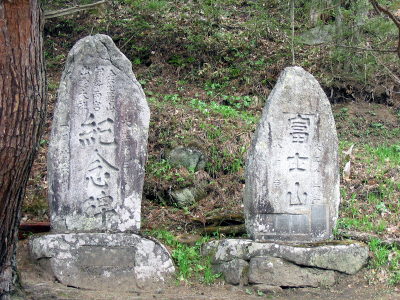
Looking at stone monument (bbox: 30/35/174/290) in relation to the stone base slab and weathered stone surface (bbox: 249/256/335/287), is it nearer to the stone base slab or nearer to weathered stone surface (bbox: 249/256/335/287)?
the stone base slab

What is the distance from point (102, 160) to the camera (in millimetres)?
4738

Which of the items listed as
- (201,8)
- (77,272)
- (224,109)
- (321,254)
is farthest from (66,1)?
(321,254)

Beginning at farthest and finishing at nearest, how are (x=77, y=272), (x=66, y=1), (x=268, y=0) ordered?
(x=268, y=0) → (x=66, y=1) → (x=77, y=272)

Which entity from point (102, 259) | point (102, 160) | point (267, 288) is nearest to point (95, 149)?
point (102, 160)

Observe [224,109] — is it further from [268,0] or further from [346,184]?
[268,0]

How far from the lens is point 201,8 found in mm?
10430

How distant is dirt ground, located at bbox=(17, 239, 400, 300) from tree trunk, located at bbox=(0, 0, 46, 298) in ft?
4.39

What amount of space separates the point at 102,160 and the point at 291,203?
7.02 feet

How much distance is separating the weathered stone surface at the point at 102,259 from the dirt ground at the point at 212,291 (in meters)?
0.10

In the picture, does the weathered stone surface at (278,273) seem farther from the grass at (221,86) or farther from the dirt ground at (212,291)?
the grass at (221,86)

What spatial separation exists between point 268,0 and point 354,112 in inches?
162

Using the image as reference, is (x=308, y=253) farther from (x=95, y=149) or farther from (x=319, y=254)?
(x=95, y=149)

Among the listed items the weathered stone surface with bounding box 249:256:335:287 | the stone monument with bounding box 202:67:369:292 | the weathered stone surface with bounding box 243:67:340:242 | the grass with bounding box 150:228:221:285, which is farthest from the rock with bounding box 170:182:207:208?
the weathered stone surface with bounding box 249:256:335:287

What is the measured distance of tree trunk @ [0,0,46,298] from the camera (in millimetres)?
2900
